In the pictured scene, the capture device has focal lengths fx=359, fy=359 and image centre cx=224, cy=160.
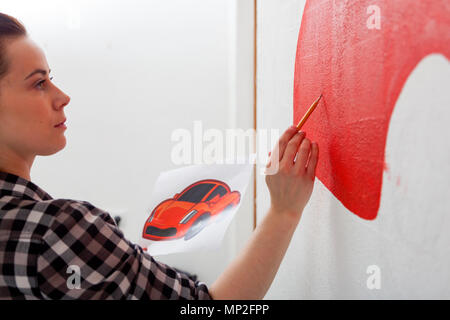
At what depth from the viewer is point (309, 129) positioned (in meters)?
0.51

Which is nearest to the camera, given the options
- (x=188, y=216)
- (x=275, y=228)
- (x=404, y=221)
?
(x=404, y=221)

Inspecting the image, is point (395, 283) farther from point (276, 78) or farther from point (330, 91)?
point (276, 78)

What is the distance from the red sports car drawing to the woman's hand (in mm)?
77

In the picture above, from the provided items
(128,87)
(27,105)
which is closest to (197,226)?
(27,105)

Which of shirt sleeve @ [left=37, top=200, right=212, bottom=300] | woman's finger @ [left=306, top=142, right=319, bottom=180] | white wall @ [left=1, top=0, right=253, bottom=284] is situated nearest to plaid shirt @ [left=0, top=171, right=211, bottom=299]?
shirt sleeve @ [left=37, top=200, right=212, bottom=300]

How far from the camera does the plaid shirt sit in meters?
0.37

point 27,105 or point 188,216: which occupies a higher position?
point 27,105

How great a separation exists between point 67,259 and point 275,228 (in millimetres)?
232

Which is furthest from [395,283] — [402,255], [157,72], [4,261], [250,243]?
[157,72]

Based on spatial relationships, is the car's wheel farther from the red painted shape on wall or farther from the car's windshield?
the red painted shape on wall

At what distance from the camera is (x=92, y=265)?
1.24ft

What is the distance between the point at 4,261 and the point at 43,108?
20 centimetres

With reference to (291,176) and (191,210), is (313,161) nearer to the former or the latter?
(291,176)

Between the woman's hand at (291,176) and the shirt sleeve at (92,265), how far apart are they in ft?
0.47
